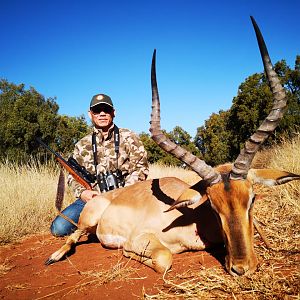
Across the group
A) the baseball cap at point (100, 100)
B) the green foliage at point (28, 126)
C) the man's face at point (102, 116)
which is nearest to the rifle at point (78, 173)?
the man's face at point (102, 116)

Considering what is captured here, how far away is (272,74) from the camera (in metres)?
3.25

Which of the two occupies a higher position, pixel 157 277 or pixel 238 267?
pixel 238 267

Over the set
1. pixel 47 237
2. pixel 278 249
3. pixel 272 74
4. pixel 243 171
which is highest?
pixel 272 74

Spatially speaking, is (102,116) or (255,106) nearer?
(102,116)

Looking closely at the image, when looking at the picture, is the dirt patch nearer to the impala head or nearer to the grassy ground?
the grassy ground

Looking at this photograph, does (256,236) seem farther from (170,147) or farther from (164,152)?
(164,152)

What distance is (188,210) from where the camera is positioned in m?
4.14

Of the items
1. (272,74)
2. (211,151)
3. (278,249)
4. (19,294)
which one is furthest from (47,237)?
(211,151)

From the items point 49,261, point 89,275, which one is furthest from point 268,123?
point 49,261

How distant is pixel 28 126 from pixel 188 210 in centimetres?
1654

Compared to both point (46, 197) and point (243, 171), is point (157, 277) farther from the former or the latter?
point (46, 197)

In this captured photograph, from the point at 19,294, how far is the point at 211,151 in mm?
32863

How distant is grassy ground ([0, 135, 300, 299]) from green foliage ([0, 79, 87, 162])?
27.3 ft

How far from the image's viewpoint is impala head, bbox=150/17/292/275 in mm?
2922
